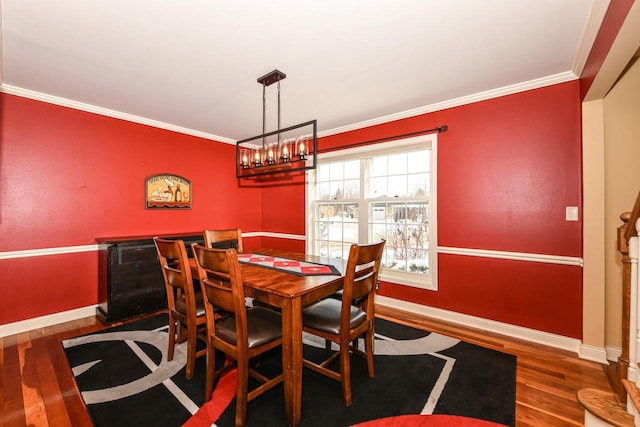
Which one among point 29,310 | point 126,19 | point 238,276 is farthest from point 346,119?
point 29,310

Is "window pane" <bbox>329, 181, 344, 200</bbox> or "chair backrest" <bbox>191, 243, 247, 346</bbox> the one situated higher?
"window pane" <bbox>329, 181, 344, 200</bbox>

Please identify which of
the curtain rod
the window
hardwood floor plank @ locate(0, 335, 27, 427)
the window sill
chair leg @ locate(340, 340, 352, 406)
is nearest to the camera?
hardwood floor plank @ locate(0, 335, 27, 427)

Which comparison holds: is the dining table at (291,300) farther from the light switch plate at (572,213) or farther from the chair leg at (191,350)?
the light switch plate at (572,213)

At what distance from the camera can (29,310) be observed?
2.89 meters

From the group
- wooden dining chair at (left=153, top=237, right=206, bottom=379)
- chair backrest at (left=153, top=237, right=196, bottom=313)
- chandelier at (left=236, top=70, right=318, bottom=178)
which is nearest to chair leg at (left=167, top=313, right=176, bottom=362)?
wooden dining chair at (left=153, top=237, right=206, bottom=379)

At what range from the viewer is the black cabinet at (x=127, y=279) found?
302 cm

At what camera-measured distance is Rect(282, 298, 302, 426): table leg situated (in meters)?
1.57

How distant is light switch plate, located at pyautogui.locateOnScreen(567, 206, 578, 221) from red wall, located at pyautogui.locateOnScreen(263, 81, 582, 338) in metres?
0.04

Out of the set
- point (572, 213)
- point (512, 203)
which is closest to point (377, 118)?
point (512, 203)

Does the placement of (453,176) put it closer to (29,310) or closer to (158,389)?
(158,389)

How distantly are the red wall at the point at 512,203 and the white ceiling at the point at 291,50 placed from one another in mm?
260

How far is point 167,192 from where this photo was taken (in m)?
3.95

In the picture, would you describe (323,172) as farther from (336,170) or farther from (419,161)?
(419,161)

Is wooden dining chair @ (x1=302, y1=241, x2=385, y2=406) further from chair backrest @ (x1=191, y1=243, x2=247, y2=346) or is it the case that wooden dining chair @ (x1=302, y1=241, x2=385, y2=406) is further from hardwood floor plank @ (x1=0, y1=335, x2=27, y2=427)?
hardwood floor plank @ (x1=0, y1=335, x2=27, y2=427)
